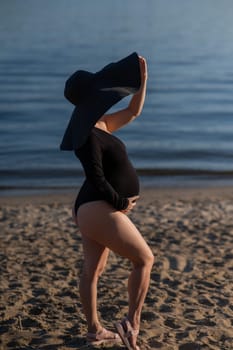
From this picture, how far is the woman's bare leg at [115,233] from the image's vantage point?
16.3ft

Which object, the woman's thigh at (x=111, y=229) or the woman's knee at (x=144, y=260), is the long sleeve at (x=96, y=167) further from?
the woman's knee at (x=144, y=260)

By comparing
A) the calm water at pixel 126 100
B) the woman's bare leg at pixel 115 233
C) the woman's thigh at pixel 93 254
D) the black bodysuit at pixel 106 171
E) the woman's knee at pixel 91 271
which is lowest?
the calm water at pixel 126 100

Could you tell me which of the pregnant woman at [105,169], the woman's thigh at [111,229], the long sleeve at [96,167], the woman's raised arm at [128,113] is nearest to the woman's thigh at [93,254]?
the pregnant woman at [105,169]

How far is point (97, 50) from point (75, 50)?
3.54 ft

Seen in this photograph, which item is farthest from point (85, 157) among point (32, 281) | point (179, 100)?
point (179, 100)

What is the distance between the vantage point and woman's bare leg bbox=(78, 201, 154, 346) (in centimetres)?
496

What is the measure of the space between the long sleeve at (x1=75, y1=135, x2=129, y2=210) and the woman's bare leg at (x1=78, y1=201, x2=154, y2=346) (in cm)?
10

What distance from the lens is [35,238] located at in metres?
8.99

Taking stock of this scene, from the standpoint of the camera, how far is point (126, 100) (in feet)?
69.1

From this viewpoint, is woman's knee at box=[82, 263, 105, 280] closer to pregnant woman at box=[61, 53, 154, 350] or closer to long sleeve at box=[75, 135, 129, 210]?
pregnant woman at box=[61, 53, 154, 350]

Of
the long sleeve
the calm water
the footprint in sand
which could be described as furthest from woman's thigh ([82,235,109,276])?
the calm water

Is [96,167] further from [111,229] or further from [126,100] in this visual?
[126,100]

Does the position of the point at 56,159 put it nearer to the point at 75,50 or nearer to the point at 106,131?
the point at 106,131

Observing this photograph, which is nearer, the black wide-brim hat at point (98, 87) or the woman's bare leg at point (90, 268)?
the black wide-brim hat at point (98, 87)
